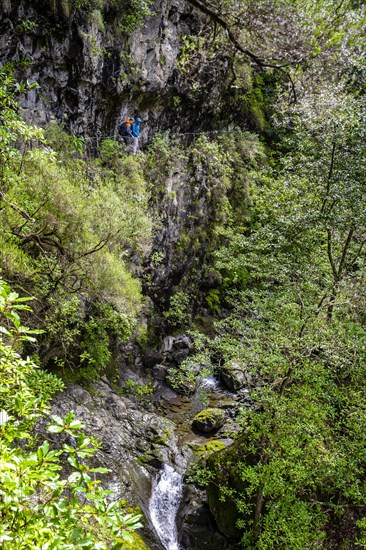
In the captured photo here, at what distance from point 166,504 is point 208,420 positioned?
3.05 meters

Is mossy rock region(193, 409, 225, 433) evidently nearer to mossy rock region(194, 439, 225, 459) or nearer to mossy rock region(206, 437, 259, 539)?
mossy rock region(194, 439, 225, 459)

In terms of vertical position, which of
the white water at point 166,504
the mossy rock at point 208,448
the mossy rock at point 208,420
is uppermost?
the mossy rock at point 208,420

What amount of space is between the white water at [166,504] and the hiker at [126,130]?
36.9 feet

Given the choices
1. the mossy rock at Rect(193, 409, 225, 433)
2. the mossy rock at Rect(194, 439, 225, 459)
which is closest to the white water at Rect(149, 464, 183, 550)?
the mossy rock at Rect(194, 439, 225, 459)

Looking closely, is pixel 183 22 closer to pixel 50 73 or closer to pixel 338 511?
pixel 50 73

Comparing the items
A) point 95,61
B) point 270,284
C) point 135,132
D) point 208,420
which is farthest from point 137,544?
point 95,61

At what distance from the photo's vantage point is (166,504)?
9.25 m

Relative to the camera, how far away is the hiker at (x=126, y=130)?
13281 millimetres

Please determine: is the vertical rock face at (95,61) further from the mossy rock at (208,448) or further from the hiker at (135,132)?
the mossy rock at (208,448)

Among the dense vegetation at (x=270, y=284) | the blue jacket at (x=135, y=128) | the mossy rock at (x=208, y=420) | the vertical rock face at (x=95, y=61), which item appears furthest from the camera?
the blue jacket at (x=135, y=128)

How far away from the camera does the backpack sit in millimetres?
13277

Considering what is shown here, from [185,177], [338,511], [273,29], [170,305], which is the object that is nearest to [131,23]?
[273,29]

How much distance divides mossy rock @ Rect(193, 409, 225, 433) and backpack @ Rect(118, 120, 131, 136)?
10520 mm

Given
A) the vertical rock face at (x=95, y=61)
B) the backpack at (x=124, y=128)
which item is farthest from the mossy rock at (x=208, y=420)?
the backpack at (x=124, y=128)
